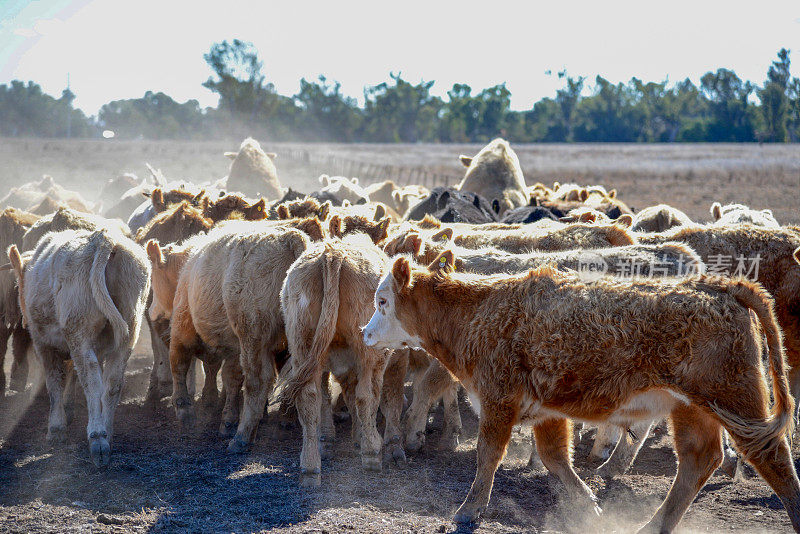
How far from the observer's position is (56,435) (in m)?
7.25

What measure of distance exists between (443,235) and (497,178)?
9.53 meters

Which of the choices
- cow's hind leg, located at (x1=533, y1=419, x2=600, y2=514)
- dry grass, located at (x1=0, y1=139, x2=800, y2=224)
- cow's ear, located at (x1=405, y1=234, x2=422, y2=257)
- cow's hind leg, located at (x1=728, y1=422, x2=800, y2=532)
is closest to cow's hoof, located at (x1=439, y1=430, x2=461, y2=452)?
cow's ear, located at (x1=405, y1=234, x2=422, y2=257)

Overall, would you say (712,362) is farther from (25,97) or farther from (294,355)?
(25,97)

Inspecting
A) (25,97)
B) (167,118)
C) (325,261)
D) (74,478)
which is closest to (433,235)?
(325,261)

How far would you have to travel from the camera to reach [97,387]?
6.86 m

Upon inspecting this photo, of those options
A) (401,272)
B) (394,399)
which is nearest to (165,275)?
(394,399)

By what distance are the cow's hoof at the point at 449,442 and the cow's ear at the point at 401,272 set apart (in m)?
2.29

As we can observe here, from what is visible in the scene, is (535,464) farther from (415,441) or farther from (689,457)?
(689,457)

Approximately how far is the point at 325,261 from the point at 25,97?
59.1 m

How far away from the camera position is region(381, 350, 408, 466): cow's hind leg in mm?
6781

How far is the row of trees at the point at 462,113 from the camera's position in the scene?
76.0m

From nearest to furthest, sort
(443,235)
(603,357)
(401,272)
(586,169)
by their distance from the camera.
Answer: (603,357), (401,272), (443,235), (586,169)

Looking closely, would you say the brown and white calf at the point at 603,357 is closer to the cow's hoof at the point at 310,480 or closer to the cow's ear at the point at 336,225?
the cow's hoof at the point at 310,480

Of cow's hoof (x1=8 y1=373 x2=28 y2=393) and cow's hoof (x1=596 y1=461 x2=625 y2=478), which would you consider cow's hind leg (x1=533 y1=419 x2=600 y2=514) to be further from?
cow's hoof (x1=8 y1=373 x2=28 y2=393)
